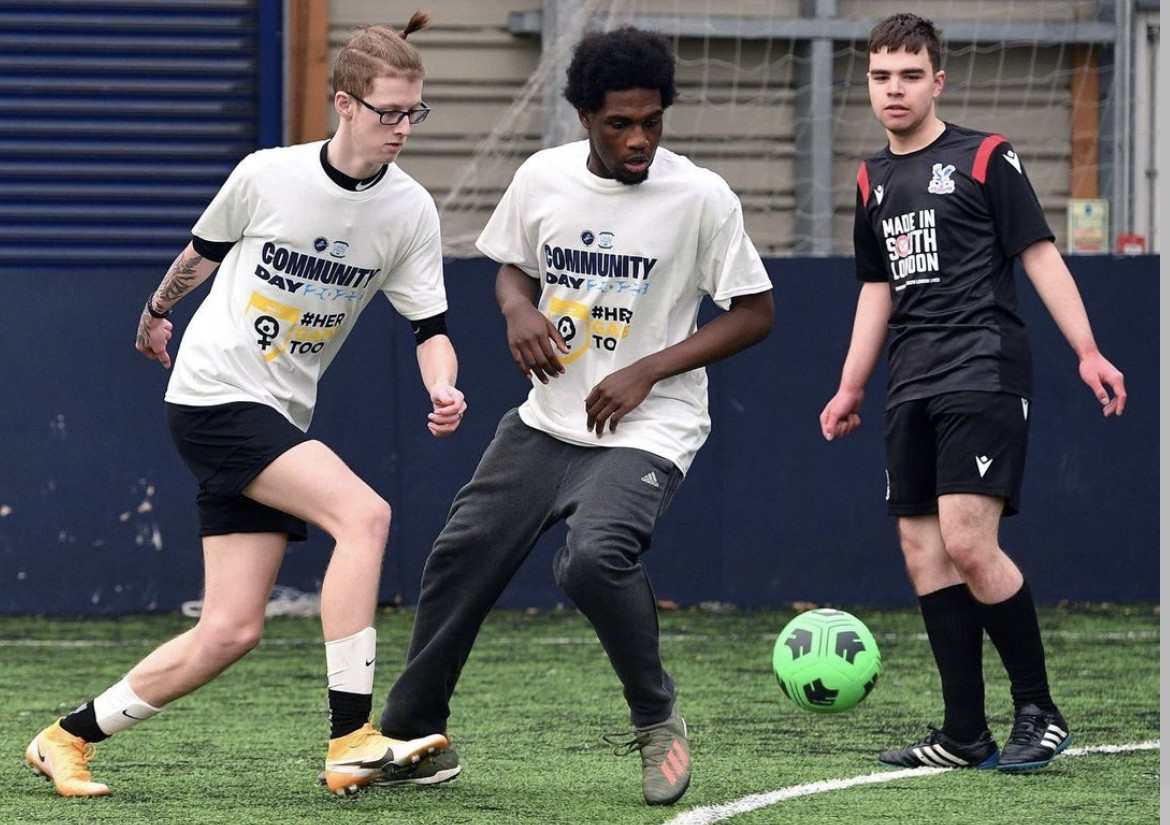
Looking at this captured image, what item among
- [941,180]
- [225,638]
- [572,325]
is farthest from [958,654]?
[225,638]

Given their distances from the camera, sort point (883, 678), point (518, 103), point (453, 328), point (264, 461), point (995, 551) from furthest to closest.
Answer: point (518, 103) < point (453, 328) < point (883, 678) < point (995, 551) < point (264, 461)

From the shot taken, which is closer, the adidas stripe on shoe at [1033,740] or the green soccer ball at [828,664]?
the adidas stripe on shoe at [1033,740]

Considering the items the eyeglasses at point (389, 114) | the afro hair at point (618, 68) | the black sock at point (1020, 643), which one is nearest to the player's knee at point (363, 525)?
the eyeglasses at point (389, 114)

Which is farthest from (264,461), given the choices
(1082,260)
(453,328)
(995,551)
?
(1082,260)

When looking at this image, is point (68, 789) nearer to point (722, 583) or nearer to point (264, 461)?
point (264, 461)

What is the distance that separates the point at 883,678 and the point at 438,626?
2.87m

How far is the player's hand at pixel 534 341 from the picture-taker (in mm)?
5121

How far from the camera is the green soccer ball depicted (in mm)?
5738

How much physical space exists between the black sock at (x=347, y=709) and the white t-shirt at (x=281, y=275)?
766 mm

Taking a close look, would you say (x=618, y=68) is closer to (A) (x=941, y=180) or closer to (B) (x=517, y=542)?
(A) (x=941, y=180)

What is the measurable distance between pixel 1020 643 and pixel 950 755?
0.37 meters

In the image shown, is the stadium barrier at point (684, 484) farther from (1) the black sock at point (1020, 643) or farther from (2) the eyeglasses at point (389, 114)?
(2) the eyeglasses at point (389, 114)

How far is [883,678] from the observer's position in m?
7.72

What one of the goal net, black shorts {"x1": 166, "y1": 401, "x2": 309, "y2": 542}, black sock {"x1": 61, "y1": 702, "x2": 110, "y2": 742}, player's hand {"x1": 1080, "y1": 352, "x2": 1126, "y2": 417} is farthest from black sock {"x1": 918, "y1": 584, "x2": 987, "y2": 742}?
the goal net
